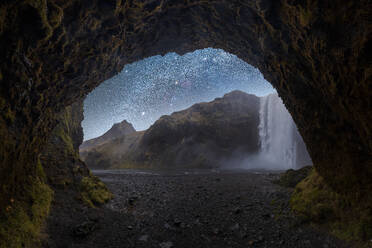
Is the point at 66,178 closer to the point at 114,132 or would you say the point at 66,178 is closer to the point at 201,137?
the point at 201,137

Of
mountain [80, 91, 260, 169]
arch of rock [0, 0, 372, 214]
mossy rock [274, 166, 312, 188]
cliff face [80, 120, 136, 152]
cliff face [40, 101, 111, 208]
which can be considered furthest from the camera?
cliff face [80, 120, 136, 152]

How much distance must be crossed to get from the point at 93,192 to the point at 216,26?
11.2 metres

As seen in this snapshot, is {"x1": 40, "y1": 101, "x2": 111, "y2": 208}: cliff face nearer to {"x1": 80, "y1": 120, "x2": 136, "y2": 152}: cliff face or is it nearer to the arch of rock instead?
the arch of rock

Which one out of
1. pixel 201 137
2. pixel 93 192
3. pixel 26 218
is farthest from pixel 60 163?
pixel 201 137

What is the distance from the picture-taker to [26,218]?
16.6 feet

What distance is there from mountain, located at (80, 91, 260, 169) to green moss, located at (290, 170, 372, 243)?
40.7 meters

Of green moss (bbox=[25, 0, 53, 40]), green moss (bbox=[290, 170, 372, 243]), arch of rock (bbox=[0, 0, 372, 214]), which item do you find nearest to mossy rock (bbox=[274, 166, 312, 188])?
green moss (bbox=[290, 170, 372, 243])

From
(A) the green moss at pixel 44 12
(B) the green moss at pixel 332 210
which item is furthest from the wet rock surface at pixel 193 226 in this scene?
(A) the green moss at pixel 44 12

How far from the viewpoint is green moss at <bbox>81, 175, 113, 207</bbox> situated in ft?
28.3

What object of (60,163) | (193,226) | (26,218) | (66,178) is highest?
(60,163)

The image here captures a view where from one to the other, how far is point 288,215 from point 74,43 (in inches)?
401

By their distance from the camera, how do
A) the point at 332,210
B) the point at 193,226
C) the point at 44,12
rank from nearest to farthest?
the point at 44,12, the point at 332,210, the point at 193,226

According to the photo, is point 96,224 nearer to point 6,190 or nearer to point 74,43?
point 6,190

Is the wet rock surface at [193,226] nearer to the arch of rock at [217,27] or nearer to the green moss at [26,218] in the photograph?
the green moss at [26,218]
